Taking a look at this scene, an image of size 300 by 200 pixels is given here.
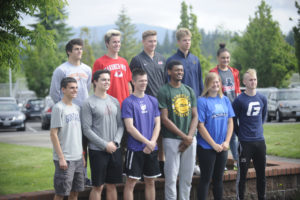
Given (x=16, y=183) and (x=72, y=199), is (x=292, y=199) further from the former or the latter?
(x=16, y=183)

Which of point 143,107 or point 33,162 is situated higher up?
point 143,107

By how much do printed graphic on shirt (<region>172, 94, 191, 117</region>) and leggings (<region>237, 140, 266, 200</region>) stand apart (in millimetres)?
1106

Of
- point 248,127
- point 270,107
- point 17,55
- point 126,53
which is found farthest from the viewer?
point 126,53

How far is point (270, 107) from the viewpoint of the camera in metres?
23.7

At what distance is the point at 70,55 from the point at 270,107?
777 inches

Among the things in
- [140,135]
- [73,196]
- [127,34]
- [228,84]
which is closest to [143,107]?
[140,135]

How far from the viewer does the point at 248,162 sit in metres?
6.01

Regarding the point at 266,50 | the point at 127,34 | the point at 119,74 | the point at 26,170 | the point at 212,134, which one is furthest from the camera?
the point at 127,34

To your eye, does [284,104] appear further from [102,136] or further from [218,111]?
[102,136]

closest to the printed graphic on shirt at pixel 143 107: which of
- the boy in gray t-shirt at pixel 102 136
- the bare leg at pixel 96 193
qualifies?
the boy in gray t-shirt at pixel 102 136

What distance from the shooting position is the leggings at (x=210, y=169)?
566cm

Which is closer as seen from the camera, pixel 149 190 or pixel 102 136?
pixel 102 136

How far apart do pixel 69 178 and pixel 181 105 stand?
1801mm

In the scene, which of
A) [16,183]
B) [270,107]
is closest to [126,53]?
[270,107]
